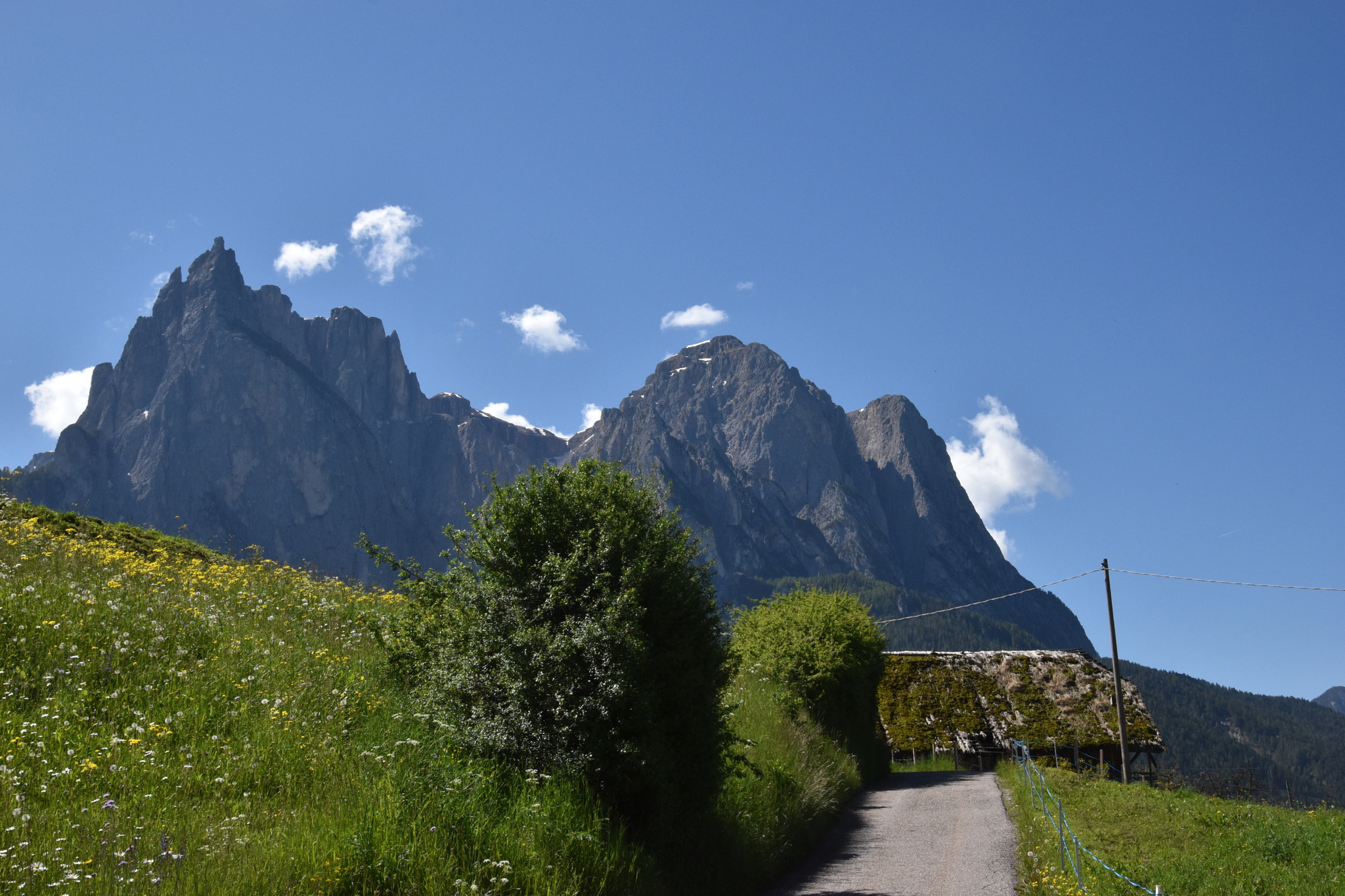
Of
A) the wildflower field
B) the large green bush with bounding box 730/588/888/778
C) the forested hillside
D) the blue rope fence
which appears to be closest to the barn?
the large green bush with bounding box 730/588/888/778

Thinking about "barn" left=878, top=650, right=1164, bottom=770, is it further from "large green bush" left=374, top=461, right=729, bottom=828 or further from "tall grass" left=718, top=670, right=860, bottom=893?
"large green bush" left=374, top=461, right=729, bottom=828

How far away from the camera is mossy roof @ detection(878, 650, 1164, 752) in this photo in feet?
112

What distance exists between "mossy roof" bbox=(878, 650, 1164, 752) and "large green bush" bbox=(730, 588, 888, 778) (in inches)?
348

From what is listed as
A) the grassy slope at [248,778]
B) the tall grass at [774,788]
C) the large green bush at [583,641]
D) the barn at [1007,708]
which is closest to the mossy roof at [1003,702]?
the barn at [1007,708]

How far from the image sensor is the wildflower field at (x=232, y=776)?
577 centimetres

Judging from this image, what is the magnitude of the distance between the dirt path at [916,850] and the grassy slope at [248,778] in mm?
903

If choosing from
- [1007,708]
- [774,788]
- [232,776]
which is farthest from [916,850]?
[1007,708]

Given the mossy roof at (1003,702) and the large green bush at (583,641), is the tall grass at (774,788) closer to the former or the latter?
the large green bush at (583,641)

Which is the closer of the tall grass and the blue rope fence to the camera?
the blue rope fence

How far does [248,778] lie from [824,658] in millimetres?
17099

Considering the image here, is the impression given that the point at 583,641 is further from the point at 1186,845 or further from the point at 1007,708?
the point at 1007,708

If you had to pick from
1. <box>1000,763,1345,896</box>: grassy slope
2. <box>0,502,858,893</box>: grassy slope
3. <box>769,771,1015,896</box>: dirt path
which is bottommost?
<box>769,771,1015,896</box>: dirt path

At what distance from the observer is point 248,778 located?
24.7ft

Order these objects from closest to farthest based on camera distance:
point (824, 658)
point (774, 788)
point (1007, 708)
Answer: point (774, 788) < point (824, 658) < point (1007, 708)
